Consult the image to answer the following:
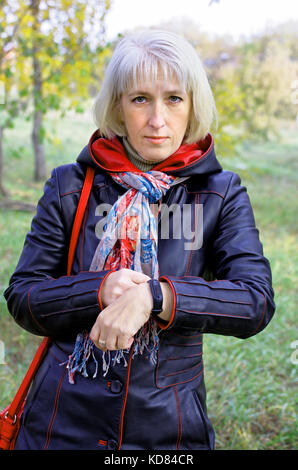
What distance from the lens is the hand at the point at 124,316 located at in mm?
1275

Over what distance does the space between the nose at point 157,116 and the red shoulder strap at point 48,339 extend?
0.28 m

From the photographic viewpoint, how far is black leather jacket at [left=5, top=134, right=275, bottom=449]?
1.38m

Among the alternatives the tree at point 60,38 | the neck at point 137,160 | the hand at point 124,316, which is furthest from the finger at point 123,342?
the tree at point 60,38

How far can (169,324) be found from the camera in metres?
1.31

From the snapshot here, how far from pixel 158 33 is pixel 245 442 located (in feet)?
7.69

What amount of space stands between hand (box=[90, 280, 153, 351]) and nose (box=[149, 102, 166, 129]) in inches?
22.0

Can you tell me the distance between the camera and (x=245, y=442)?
272 centimetres

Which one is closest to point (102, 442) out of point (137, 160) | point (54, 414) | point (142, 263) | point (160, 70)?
point (54, 414)

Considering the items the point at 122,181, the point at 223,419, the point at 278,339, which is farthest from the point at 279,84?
the point at 122,181

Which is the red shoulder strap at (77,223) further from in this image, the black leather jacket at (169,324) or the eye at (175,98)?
the eye at (175,98)

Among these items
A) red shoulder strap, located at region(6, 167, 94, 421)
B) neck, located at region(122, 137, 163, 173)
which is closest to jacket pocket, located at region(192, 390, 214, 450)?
red shoulder strap, located at region(6, 167, 94, 421)

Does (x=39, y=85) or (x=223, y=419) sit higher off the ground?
(x=39, y=85)

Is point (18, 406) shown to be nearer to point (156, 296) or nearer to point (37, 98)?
point (156, 296)
